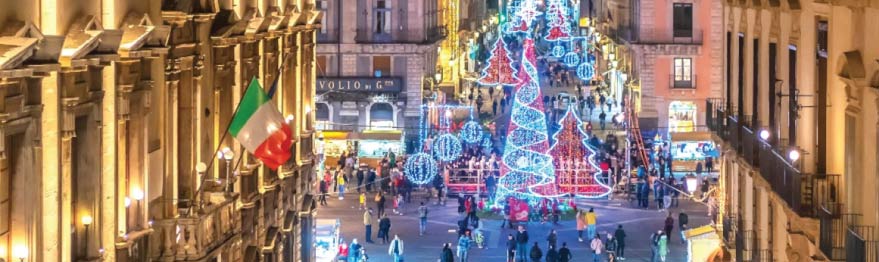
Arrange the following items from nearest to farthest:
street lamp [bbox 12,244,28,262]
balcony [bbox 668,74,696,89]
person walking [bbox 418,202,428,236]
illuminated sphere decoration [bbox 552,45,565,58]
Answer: street lamp [bbox 12,244,28,262], person walking [bbox 418,202,428,236], balcony [bbox 668,74,696,89], illuminated sphere decoration [bbox 552,45,565,58]

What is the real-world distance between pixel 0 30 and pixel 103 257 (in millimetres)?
5851

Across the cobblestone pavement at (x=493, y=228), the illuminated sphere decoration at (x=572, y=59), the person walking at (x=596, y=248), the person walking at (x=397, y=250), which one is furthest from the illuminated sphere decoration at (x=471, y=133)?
the illuminated sphere decoration at (x=572, y=59)

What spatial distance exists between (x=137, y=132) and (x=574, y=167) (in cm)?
4321

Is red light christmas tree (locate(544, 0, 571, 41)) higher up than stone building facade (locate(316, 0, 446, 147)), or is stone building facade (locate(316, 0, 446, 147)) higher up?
red light christmas tree (locate(544, 0, 571, 41))

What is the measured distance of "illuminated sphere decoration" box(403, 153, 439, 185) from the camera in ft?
233

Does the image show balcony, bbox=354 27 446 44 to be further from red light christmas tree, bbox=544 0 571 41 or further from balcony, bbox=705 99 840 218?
balcony, bbox=705 99 840 218

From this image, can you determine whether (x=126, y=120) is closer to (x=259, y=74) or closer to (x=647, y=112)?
(x=259, y=74)

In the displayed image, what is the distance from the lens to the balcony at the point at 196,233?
28.7 m

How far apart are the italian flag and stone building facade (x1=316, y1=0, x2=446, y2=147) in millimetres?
59451

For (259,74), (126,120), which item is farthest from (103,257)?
(259,74)

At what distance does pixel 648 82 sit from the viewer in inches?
3748

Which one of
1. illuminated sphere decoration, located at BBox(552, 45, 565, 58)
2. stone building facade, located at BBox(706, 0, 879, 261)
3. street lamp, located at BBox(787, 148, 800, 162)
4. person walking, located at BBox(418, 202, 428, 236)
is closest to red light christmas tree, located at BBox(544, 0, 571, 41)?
illuminated sphere decoration, located at BBox(552, 45, 565, 58)

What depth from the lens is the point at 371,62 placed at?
93.0m

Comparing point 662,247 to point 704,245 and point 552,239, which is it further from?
point 704,245
